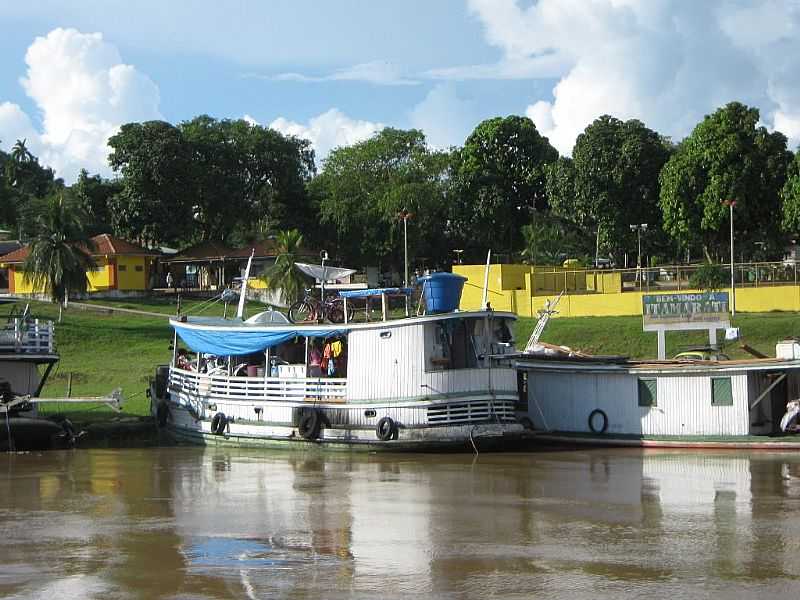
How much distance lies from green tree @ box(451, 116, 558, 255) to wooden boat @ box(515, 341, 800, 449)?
37.8 meters

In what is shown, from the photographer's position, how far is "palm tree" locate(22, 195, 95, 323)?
1916 inches

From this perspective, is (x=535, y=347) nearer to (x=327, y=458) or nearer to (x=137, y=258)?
(x=327, y=458)

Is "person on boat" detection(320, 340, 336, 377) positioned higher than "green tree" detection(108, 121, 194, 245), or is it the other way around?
"green tree" detection(108, 121, 194, 245)

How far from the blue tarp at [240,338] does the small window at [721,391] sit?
8451 millimetres

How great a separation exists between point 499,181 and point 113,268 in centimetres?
2259

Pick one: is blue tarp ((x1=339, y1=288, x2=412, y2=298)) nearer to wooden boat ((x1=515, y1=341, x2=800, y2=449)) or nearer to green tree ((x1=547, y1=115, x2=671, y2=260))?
wooden boat ((x1=515, y1=341, x2=800, y2=449))

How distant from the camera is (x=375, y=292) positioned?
1033 inches

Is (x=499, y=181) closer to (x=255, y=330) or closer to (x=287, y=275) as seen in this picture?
(x=287, y=275)

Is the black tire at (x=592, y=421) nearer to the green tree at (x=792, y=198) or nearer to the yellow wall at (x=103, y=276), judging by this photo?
the green tree at (x=792, y=198)

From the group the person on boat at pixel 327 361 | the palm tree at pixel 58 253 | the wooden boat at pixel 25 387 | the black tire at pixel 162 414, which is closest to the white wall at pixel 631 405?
the person on boat at pixel 327 361

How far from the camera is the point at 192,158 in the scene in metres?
70.1

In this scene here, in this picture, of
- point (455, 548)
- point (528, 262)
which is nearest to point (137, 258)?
point (528, 262)

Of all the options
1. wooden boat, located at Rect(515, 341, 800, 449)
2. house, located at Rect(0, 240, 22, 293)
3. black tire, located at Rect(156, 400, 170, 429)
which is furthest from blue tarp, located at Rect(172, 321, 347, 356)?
house, located at Rect(0, 240, 22, 293)

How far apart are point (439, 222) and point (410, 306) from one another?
135 feet
